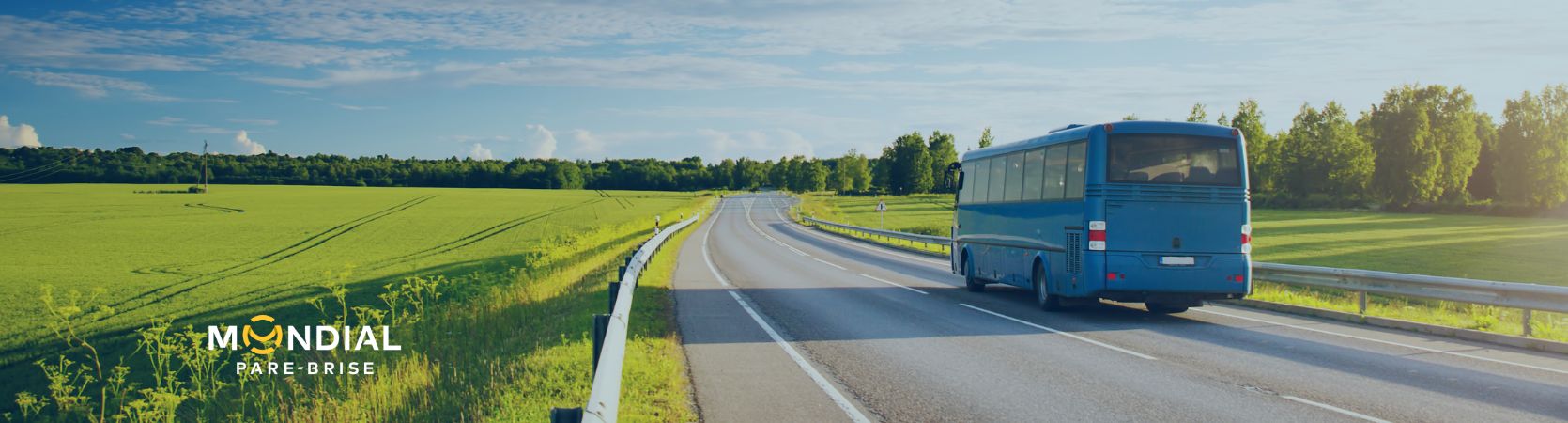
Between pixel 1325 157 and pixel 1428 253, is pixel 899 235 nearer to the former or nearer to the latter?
pixel 1428 253

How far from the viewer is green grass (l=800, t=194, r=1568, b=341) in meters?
14.1

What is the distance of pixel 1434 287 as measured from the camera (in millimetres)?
12547

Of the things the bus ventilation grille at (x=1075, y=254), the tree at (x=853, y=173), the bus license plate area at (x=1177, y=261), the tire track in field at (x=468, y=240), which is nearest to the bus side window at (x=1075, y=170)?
the bus ventilation grille at (x=1075, y=254)

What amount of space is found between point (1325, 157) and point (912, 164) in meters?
63.2

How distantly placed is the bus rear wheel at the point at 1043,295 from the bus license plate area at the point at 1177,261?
1.91 m

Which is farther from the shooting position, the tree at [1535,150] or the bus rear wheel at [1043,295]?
the tree at [1535,150]

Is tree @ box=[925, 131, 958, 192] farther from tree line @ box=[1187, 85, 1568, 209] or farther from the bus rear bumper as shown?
the bus rear bumper

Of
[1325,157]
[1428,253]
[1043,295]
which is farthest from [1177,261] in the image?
[1325,157]

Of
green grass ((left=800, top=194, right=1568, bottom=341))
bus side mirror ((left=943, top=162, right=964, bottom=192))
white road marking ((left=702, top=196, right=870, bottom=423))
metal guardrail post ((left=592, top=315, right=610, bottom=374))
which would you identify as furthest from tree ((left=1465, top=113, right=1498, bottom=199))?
metal guardrail post ((left=592, top=315, right=610, bottom=374))

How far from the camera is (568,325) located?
11344 millimetres

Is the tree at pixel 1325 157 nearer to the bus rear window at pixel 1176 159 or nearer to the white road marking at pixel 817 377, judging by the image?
the bus rear window at pixel 1176 159

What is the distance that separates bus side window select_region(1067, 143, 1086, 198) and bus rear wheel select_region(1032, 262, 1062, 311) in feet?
5.08

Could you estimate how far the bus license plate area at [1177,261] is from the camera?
41.2 ft

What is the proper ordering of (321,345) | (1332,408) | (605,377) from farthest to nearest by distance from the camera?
(321,345) → (1332,408) → (605,377)
